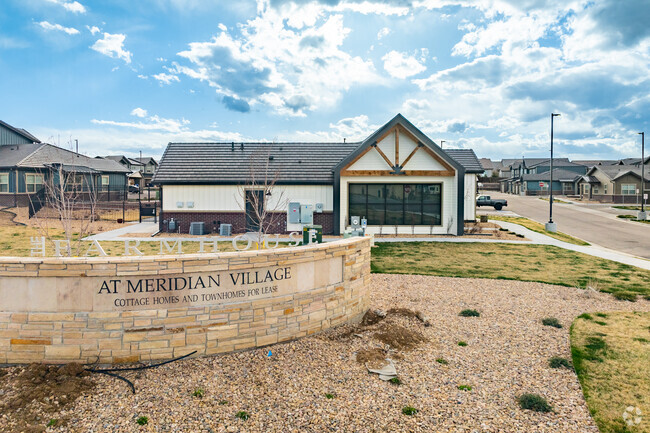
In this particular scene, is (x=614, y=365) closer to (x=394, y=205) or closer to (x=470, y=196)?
(x=394, y=205)

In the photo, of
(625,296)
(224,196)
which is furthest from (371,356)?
(224,196)

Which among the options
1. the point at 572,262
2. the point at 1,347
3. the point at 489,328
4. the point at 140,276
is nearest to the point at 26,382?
the point at 1,347

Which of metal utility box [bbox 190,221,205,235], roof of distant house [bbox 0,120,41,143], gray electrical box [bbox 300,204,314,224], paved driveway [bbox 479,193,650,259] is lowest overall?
paved driveway [bbox 479,193,650,259]

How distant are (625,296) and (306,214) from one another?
53.1 ft

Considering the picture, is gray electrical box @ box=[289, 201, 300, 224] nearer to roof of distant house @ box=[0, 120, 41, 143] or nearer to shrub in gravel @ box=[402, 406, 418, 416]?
shrub in gravel @ box=[402, 406, 418, 416]

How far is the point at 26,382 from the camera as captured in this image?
6.04m

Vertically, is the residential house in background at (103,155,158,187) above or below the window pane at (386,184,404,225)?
above

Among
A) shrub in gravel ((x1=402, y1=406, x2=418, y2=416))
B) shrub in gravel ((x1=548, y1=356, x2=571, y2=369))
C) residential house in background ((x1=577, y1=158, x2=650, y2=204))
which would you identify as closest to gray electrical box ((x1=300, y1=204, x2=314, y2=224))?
shrub in gravel ((x1=548, y1=356, x2=571, y2=369))

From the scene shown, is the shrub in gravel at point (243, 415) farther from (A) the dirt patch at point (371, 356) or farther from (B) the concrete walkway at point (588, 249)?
(B) the concrete walkway at point (588, 249)

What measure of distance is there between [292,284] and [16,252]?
1603cm

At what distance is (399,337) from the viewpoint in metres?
8.17

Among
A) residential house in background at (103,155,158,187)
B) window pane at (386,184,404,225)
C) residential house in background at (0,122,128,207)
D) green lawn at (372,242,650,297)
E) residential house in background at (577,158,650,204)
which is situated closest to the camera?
green lawn at (372,242,650,297)

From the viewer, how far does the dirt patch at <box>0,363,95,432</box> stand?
542cm

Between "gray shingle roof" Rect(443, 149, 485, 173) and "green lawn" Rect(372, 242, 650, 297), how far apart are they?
32.3ft
